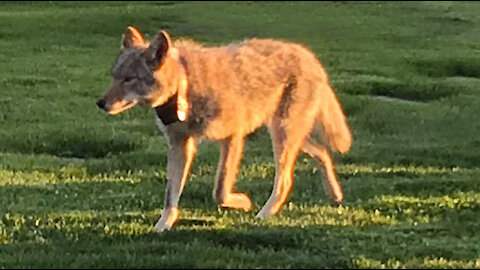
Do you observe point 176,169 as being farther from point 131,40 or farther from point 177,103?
point 131,40

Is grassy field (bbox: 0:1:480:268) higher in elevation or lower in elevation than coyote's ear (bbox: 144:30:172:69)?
lower

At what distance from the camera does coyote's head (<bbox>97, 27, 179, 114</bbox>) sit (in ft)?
25.5

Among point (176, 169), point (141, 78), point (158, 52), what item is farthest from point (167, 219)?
point (158, 52)

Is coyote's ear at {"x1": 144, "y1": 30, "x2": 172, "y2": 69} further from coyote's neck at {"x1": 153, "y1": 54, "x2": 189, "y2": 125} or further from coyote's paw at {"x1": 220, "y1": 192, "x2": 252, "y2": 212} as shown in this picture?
coyote's paw at {"x1": 220, "y1": 192, "x2": 252, "y2": 212}

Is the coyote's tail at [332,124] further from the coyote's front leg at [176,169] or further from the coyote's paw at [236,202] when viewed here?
the coyote's front leg at [176,169]

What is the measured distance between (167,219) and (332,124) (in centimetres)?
222

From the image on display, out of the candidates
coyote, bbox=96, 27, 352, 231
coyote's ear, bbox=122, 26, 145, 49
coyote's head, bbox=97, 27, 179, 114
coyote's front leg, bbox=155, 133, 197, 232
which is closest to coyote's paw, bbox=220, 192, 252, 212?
coyote, bbox=96, 27, 352, 231

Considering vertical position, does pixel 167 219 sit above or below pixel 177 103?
below

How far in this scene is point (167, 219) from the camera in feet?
27.1

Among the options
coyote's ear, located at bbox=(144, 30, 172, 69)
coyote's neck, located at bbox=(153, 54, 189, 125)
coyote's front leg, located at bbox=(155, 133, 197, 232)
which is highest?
coyote's ear, located at bbox=(144, 30, 172, 69)

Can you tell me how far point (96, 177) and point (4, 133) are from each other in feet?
9.66

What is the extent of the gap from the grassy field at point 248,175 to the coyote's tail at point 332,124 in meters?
0.54

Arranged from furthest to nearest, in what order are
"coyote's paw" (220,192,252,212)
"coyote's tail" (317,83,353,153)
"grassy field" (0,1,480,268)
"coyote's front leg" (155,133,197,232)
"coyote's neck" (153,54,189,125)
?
"coyote's tail" (317,83,353,153)
"coyote's paw" (220,192,252,212)
"coyote's front leg" (155,133,197,232)
"coyote's neck" (153,54,189,125)
"grassy field" (0,1,480,268)

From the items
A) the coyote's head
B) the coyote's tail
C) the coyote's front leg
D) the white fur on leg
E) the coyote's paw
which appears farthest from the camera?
the coyote's tail
